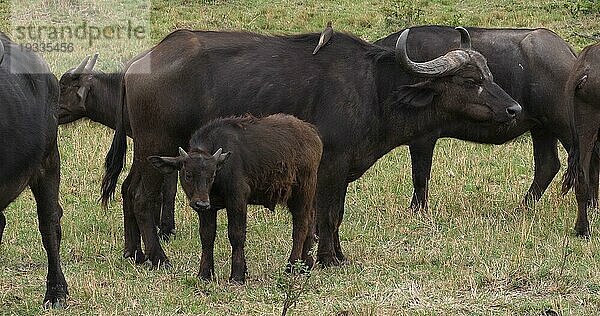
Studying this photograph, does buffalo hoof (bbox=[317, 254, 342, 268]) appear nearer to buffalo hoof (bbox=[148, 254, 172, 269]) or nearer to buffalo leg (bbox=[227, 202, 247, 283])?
buffalo leg (bbox=[227, 202, 247, 283])

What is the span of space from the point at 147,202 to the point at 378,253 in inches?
89.1

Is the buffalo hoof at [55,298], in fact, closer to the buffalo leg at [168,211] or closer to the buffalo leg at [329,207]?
the buffalo leg at [329,207]

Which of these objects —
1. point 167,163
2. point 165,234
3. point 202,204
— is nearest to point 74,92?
point 165,234

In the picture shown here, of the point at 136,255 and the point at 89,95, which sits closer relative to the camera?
the point at 136,255

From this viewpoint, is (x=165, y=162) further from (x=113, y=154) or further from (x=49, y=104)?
(x=113, y=154)

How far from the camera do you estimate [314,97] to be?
970cm

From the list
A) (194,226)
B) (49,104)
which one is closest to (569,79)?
(194,226)

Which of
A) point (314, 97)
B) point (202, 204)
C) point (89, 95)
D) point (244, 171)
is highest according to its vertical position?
point (314, 97)

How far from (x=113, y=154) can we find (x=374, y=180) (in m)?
3.81

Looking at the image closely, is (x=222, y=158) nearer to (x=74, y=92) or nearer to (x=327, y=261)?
(x=327, y=261)

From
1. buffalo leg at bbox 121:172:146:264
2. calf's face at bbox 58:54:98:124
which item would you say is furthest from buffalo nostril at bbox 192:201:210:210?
calf's face at bbox 58:54:98:124

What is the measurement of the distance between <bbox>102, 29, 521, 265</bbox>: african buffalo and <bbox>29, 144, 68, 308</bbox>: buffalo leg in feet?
5.30

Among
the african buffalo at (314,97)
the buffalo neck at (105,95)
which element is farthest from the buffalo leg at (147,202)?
the buffalo neck at (105,95)

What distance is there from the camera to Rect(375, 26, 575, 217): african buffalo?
38.7 ft
